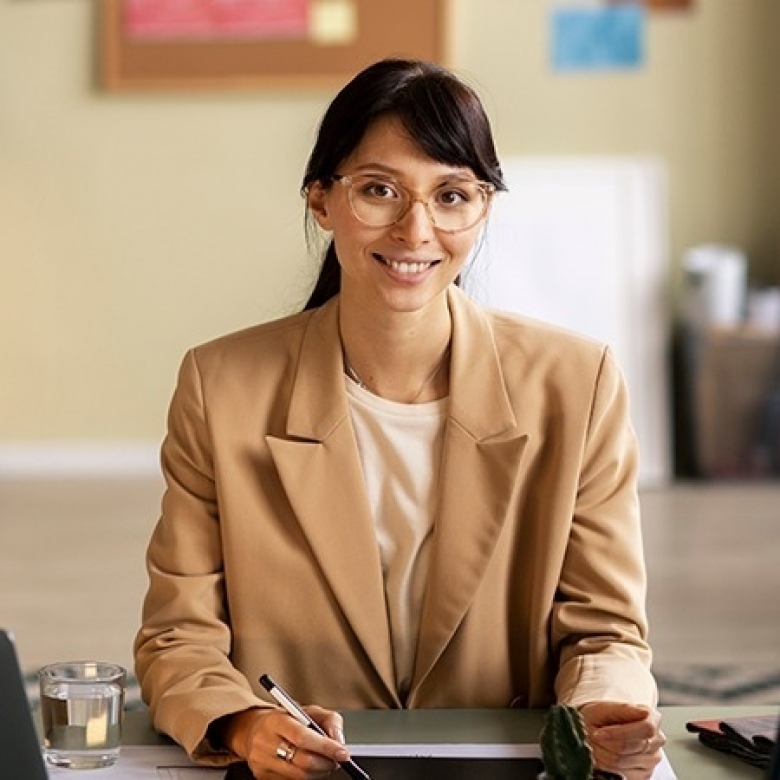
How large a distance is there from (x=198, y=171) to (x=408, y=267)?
529 cm

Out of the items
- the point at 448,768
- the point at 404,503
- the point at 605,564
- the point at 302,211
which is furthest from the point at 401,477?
the point at 302,211

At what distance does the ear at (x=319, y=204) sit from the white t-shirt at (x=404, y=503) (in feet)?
0.70

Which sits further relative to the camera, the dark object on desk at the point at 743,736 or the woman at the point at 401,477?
the woman at the point at 401,477

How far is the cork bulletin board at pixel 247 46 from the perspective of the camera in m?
7.01

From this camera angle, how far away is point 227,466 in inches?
77.9

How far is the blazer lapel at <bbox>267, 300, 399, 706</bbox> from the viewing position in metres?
1.96

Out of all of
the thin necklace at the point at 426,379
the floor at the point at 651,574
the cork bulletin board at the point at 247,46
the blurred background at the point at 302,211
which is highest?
the cork bulletin board at the point at 247,46

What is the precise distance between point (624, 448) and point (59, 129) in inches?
212

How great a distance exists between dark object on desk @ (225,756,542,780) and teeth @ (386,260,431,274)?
1.69ft

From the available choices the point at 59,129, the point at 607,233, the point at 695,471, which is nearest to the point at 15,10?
the point at 59,129

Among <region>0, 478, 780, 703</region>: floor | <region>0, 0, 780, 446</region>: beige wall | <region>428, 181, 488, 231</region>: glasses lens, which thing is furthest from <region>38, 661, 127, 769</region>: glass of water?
<region>0, 0, 780, 446</region>: beige wall

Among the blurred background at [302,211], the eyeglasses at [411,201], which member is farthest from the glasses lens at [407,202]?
the blurred background at [302,211]

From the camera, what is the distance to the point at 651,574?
5.38 m

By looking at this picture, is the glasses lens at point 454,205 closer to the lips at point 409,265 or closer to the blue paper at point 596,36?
the lips at point 409,265
